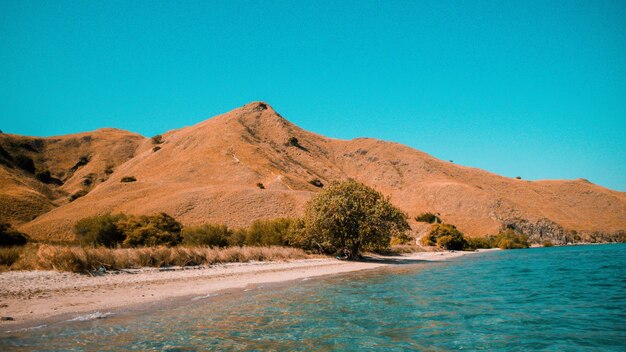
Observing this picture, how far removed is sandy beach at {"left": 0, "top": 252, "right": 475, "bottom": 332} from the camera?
11.1 metres

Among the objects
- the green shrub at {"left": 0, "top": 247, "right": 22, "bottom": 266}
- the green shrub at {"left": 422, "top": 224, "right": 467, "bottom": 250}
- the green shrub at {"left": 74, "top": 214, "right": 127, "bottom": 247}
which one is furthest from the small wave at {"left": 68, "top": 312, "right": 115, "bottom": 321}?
the green shrub at {"left": 422, "top": 224, "right": 467, "bottom": 250}

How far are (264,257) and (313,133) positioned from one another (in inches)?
4743

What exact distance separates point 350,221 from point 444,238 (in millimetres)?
32419

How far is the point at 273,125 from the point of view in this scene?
5059 inches

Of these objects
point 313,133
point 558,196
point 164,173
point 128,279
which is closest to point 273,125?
point 313,133

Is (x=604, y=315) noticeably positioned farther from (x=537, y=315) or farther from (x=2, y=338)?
(x=2, y=338)

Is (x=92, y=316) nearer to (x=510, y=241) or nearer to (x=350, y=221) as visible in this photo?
(x=350, y=221)

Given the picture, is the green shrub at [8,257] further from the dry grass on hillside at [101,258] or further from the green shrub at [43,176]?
the green shrub at [43,176]

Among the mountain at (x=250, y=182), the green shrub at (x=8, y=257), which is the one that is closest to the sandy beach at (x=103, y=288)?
the green shrub at (x=8, y=257)

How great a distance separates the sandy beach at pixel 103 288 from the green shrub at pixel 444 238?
41355 millimetres

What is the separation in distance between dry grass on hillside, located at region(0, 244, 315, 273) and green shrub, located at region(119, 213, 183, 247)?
835cm

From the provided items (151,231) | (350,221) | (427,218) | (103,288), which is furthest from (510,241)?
(103,288)

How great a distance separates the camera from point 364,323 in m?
10.4

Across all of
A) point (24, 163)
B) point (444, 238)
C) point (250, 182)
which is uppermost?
point (24, 163)
